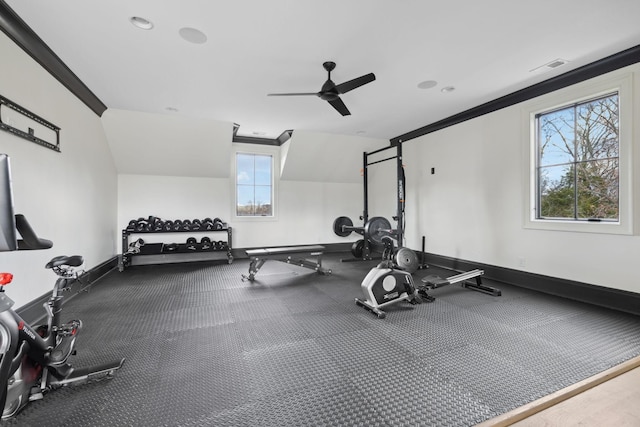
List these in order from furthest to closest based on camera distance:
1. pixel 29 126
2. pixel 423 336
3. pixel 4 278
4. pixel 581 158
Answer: pixel 581 158 → pixel 29 126 → pixel 423 336 → pixel 4 278

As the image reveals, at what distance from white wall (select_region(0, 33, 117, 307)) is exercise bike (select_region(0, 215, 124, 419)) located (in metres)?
1.15

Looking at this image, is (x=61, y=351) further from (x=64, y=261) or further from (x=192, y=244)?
(x=192, y=244)

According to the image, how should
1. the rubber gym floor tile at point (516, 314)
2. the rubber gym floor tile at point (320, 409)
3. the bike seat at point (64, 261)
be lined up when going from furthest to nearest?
the rubber gym floor tile at point (516, 314)
the bike seat at point (64, 261)
the rubber gym floor tile at point (320, 409)

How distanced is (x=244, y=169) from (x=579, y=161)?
6066mm

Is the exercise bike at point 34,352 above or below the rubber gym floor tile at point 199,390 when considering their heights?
above

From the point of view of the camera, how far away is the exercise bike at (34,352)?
1387 mm

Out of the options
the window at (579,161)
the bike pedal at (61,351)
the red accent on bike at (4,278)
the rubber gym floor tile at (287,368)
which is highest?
the window at (579,161)

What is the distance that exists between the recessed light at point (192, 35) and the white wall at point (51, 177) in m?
1.45

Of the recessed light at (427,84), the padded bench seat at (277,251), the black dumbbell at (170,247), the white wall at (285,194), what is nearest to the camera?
the recessed light at (427,84)

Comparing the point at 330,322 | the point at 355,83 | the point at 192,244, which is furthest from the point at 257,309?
the point at 192,244

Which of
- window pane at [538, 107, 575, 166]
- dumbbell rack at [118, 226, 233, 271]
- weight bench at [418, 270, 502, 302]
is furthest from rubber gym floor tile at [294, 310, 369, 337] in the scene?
dumbbell rack at [118, 226, 233, 271]

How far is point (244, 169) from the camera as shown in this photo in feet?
22.5

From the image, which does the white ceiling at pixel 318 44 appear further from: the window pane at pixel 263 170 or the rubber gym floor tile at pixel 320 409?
the rubber gym floor tile at pixel 320 409

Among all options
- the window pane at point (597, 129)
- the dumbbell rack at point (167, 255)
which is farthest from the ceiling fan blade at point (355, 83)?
the dumbbell rack at point (167, 255)
